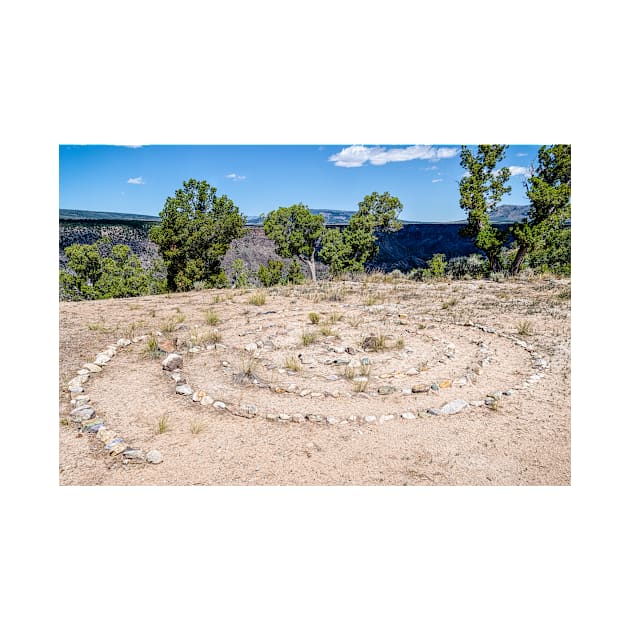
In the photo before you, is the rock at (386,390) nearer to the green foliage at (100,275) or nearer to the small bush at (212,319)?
the small bush at (212,319)

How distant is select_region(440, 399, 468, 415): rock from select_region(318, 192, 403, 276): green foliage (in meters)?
15.0

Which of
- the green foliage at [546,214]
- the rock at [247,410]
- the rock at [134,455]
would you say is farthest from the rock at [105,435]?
the green foliage at [546,214]

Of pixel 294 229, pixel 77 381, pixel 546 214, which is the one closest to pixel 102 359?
pixel 77 381

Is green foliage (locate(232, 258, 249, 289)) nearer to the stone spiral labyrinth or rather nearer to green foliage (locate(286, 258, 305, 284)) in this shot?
green foliage (locate(286, 258, 305, 284))

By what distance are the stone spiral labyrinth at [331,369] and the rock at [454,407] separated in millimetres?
26

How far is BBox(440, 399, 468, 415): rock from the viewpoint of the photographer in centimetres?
471

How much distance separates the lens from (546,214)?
12562 millimetres

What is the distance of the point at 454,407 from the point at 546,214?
10.3 metres

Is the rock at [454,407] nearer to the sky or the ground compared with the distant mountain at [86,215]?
nearer to the ground

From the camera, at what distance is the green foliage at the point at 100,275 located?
15.5 metres

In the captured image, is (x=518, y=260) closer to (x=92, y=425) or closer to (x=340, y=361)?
(x=340, y=361)

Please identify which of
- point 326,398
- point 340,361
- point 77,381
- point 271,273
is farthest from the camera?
point 271,273
